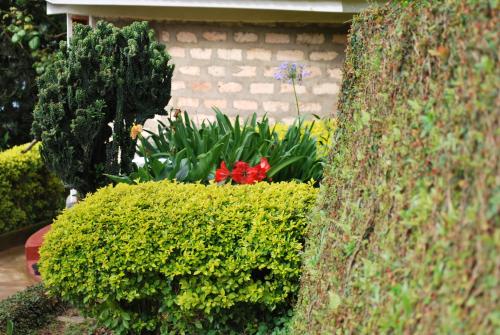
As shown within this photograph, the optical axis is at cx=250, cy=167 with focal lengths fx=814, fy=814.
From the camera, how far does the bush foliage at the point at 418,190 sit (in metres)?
2.45

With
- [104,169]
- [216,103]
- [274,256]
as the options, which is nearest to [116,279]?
[274,256]

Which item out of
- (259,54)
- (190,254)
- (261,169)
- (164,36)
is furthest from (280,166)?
(164,36)

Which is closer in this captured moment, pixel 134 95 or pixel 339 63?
pixel 134 95

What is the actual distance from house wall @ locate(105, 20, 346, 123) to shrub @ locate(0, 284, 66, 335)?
11.6 feet

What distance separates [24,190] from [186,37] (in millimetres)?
2899

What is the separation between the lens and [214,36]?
31.8 feet

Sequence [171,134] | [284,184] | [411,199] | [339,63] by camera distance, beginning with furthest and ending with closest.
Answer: [339,63], [171,134], [284,184], [411,199]

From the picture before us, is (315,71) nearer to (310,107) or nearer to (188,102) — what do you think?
(310,107)

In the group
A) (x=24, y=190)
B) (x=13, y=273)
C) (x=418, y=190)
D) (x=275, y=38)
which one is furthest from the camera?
(x=24, y=190)

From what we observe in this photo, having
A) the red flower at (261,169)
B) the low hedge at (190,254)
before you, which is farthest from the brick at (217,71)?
the low hedge at (190,254)

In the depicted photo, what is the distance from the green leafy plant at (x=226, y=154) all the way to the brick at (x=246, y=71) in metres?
2.87

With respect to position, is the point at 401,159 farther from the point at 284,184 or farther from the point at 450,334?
the point at 284,184

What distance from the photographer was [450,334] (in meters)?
2.46

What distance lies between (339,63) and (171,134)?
137 inches
